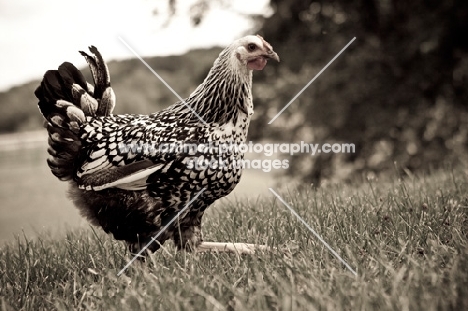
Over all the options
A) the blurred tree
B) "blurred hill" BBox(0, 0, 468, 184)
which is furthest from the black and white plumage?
the blurred tree

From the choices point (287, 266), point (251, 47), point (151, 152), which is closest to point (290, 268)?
point (287, 266)

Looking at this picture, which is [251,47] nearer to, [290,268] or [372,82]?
[290,268]

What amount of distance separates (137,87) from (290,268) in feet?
10.3

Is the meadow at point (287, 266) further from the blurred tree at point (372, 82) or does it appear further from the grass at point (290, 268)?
the blurred tree at point (372, 82)

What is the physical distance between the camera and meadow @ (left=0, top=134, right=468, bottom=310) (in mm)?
1806

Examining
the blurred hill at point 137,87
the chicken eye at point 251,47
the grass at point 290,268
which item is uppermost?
the blurred hill at point 137,87

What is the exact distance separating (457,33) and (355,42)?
1.07 meters

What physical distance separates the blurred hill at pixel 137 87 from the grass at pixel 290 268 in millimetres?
1585

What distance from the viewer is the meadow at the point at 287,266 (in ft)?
5.92

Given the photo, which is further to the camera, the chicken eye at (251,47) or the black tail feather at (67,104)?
the black tail feather at (67,104)

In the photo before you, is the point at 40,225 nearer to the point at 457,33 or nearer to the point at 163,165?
the point at 163,165

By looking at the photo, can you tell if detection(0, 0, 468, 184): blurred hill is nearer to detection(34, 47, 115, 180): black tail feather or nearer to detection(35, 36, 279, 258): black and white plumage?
detection(34, 47, 115, 180): black tail feather

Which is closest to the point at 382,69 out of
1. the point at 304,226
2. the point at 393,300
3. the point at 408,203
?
the point at 408,203

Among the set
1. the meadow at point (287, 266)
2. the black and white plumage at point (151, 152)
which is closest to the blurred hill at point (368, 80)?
the meadow at point (287, 266)
